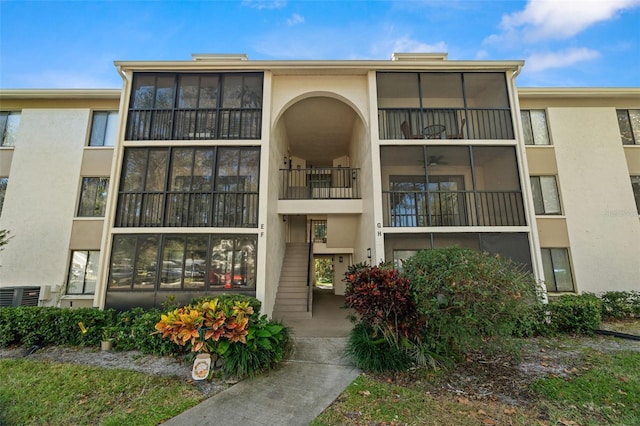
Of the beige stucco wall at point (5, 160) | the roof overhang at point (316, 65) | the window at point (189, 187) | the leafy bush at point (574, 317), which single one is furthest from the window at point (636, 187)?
the beige stucco wall at point (5, 160)

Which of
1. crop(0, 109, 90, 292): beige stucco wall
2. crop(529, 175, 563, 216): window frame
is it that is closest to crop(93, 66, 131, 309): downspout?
crop(0, 109, 90, 292): beige stucco wall

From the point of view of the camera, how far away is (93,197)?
9.98 m

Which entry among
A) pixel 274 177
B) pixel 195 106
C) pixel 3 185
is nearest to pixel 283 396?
pixel 274 177

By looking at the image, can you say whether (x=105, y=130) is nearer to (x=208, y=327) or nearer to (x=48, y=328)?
(x=48, y=328)

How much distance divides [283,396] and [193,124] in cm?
822

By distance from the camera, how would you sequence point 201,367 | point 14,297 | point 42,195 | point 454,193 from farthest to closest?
point 42,195, point 454,193, point 14,297, point 201,367

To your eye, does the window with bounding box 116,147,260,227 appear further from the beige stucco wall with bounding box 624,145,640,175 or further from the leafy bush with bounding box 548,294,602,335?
the beige stucco wall with bounding box 624,145,640,175

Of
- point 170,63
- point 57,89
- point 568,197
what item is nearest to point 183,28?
point 170,63

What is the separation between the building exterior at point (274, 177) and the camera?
8.21m

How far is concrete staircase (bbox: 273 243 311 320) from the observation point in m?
9.27

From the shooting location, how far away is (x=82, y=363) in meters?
5.50

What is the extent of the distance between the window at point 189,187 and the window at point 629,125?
13.9 metres

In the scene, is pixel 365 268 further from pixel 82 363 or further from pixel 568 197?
pixel 568 197

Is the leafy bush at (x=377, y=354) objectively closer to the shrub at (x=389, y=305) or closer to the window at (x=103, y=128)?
the shrub at (x=389, y=305)
